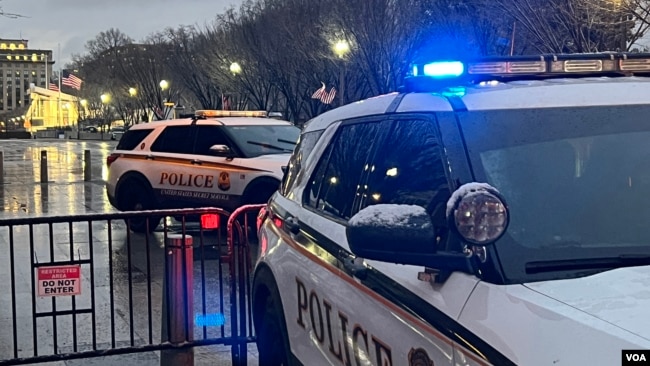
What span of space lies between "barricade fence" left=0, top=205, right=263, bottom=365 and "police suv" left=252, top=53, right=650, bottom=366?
1.63 meters

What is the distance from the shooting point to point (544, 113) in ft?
9.18

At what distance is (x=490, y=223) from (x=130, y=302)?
3750 mm

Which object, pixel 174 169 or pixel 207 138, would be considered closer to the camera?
pixel 207 138

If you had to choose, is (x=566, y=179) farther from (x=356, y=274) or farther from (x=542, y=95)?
(x=356, y=274)

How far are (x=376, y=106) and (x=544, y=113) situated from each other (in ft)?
3.10

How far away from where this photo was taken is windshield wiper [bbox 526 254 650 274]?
2297 millimetres

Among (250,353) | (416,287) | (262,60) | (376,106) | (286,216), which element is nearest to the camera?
(416,287)

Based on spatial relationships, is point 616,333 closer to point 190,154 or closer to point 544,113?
point 544,113

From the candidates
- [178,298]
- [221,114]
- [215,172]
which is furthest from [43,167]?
[178,298]

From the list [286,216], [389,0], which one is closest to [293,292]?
[286,216]

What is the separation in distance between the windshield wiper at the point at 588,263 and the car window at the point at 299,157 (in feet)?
7.11

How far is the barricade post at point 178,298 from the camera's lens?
511 cm

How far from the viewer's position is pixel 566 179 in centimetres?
262

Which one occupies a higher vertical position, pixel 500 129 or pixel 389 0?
pixel 389 0
